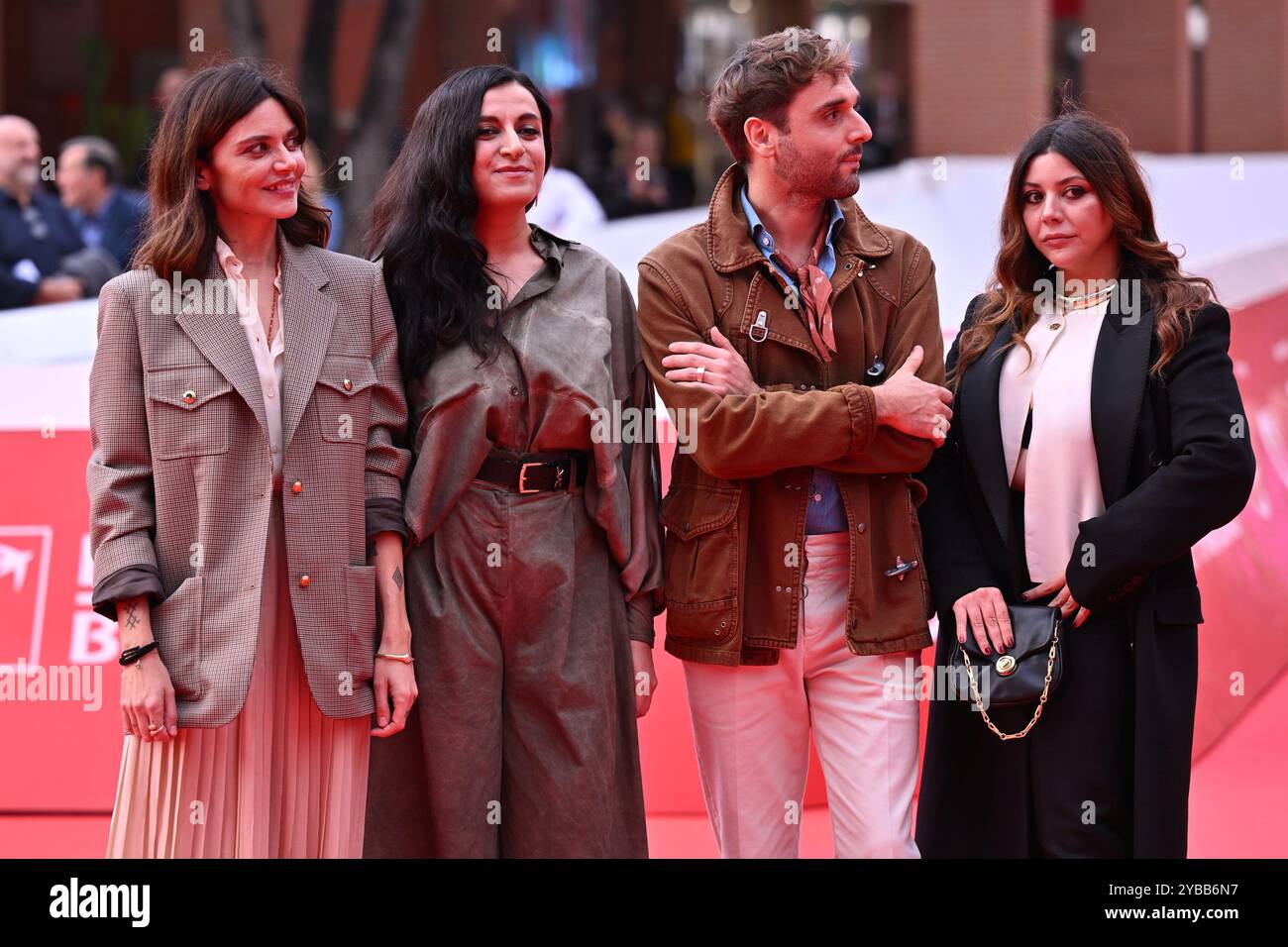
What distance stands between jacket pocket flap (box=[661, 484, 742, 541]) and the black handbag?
24.6 inches

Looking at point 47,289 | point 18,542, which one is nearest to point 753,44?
point 18,542

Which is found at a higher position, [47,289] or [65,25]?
[65,25]

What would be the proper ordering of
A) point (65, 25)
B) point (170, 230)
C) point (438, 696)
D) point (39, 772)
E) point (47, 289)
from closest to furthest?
1. point (170, 230)
2. point (438, 696)
3. point (39, 772)
4. point (47, 289)
5. point (65, 25)

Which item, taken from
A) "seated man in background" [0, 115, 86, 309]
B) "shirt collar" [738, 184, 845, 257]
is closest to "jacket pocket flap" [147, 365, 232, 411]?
"shirt collar" [738, 184, 845, 257]

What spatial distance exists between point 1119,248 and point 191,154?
6.98 ft

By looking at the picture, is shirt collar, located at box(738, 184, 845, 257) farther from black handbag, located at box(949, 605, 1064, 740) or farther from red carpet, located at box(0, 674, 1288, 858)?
red carpet, located at box(0, 674, 1288, 858)

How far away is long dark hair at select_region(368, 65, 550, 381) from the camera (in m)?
3.53

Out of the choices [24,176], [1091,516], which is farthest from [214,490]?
[24,176]

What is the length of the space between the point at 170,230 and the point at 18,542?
7.95ft

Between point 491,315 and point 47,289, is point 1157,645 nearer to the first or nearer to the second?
point 491,315

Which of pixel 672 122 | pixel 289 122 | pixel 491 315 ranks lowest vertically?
pixel 491 315

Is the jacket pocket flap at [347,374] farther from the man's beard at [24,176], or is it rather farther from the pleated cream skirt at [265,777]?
the man's beard at [24,176]

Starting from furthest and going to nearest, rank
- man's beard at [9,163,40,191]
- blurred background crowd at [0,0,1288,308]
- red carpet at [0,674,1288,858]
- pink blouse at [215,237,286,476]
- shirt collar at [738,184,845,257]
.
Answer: blurred background crowd at [0,0,1288,308] < man's beard at [9,163,40,191] < red carpet at [0,674,1288,858] < shirt collar at [738,184,845,257] < pink blouse at [215,237,286,476]

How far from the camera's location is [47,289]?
9617mm
